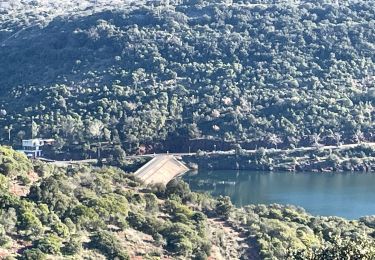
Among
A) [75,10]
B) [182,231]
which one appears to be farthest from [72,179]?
[75,10]

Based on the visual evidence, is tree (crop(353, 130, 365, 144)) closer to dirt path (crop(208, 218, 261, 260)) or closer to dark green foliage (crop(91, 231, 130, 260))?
dirt path (crop(208, 218, 261, 260))

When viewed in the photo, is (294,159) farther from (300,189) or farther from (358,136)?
(300,189)

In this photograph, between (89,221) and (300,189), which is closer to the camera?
(89,221)

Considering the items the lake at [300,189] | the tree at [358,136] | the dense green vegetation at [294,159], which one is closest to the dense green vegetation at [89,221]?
the lake at [300,189]

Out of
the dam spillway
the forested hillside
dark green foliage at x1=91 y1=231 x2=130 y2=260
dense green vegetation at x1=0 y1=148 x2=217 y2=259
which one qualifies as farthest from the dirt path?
the forested hillside

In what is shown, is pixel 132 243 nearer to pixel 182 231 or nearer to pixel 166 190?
pixel 182 231

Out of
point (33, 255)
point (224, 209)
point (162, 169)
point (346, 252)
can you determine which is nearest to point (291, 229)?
point (224, 209)

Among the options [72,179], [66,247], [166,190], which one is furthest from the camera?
[166,190]
